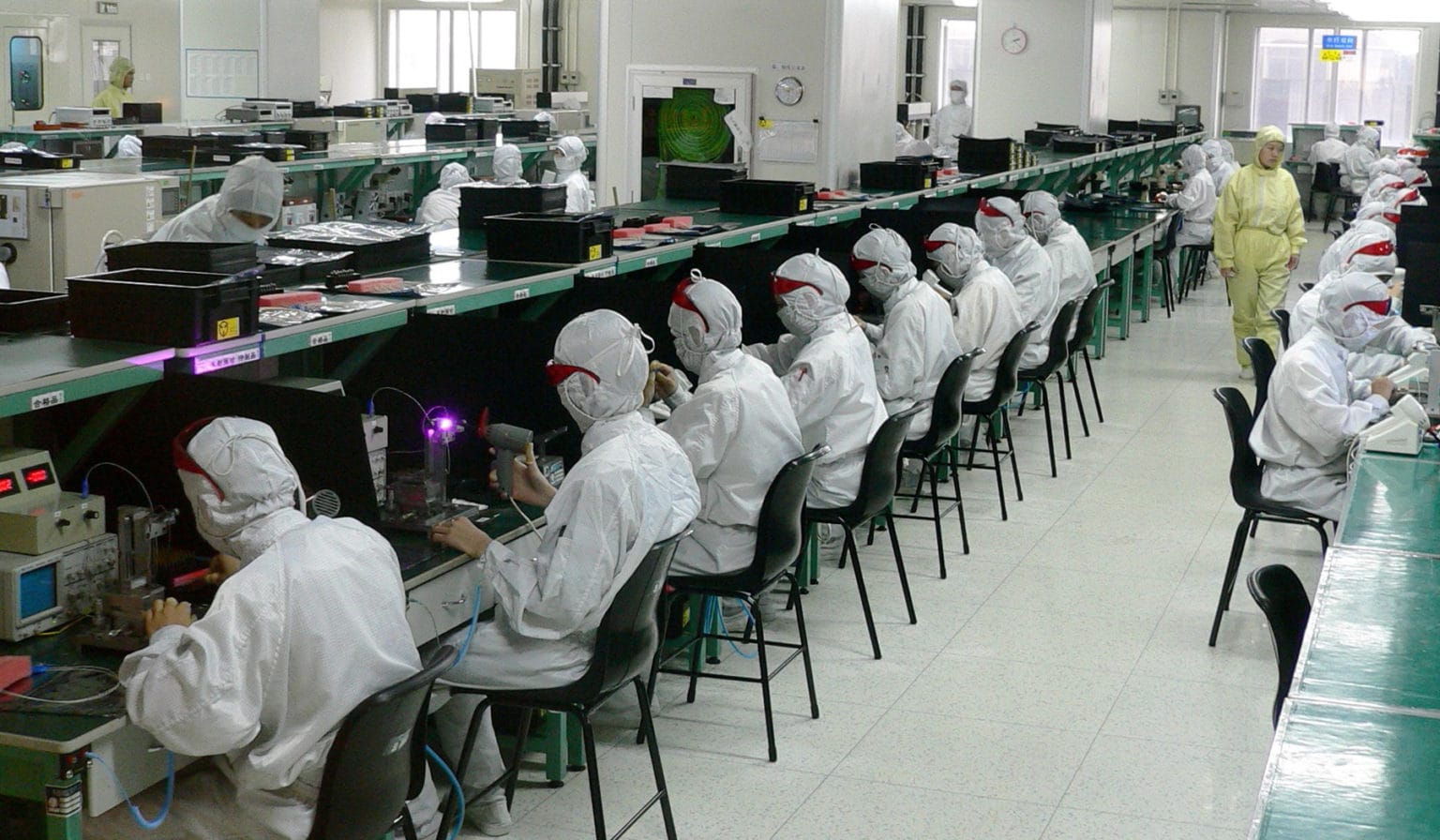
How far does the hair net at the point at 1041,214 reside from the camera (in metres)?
7.93

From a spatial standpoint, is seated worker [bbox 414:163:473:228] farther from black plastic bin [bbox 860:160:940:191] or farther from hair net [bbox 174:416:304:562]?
hair net [bbox 174:416:304:562]

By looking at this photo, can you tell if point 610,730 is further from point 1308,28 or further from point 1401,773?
point 1308,28

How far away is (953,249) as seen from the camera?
261 inches

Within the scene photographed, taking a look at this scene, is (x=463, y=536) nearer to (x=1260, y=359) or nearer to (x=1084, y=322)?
(x=1260, y=359)

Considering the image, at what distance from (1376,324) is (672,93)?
4.26 metres

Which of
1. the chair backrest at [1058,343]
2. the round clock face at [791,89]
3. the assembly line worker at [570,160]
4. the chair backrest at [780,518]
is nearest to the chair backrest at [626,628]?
the chair backrest at [780,518]

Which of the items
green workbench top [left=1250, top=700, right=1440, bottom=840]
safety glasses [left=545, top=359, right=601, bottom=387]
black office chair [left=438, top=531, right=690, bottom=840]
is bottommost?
black office chair [left=438, top=531, right=690, bottom=840]

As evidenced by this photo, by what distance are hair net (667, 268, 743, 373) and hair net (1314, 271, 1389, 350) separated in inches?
76.6

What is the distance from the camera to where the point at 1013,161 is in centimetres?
907

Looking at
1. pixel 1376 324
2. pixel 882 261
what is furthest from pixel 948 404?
pixel 1376 324

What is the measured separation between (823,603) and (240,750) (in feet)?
9.62

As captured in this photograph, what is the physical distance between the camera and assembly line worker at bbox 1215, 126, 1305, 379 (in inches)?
339

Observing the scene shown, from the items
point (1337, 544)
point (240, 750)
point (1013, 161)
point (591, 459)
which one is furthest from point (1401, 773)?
point (1013, 161)

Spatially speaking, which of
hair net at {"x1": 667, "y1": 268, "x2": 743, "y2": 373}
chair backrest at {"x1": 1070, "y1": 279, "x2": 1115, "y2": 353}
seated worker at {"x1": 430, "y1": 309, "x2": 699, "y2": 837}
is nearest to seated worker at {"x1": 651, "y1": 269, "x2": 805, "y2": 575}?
hair net at {"x1": 667, "y1": 268, "x2": 743, "y2": 373}
